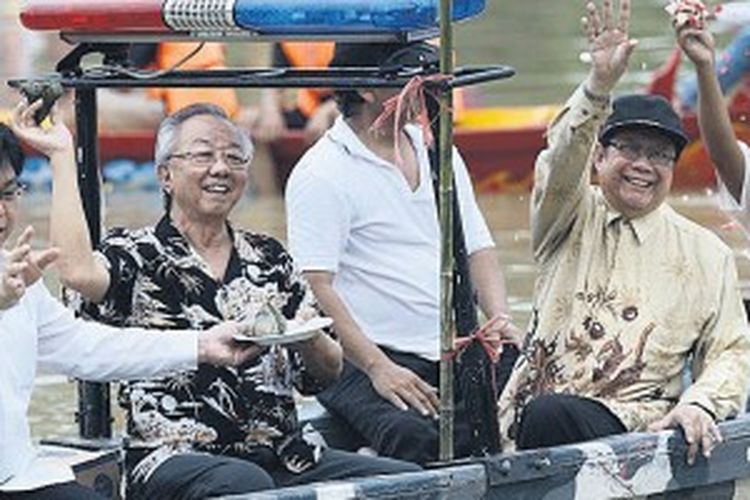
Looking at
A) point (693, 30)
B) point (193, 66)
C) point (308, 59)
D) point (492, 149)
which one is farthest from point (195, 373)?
point (492, 149)

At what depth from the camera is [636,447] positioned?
268 inches

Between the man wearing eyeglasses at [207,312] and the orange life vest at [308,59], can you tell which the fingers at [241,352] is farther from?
the orange life vest at [308,59]

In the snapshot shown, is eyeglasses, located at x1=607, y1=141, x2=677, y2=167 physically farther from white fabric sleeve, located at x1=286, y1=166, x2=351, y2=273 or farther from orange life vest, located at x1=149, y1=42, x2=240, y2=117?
orange life vest, located at x1=149, y1=42, x2=240, y2=117

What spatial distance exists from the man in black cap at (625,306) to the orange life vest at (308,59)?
3.41 m

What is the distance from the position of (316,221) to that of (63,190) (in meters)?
1.06

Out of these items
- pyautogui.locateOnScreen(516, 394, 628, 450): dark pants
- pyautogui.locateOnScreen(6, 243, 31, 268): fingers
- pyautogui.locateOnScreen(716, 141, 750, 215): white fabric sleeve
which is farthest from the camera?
pyautogui.locateOnScreen(716, 141, 750, 215): white fabric sleeve

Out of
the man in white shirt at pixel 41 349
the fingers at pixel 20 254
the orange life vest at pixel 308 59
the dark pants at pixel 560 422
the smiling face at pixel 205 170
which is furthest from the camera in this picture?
the orange life vest at pixel 308 59

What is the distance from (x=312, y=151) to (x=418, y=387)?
26.2 inches

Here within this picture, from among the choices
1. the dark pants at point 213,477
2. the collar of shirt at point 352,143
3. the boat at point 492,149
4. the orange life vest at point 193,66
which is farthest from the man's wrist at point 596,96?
the boat at point 492,149

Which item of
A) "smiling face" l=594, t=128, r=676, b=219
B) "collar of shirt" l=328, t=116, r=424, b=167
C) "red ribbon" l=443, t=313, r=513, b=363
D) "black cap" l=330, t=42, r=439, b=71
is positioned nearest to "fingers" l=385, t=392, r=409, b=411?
"red ribbon" l=443, t=313, r=513, b=363

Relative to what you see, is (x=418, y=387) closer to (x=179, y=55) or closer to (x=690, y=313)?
(x=690, y=313)

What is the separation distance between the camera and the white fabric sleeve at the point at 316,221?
7125mm

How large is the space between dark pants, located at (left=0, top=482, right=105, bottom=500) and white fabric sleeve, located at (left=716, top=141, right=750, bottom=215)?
6.96 feet

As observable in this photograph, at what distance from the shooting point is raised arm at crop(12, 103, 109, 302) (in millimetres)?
6223
